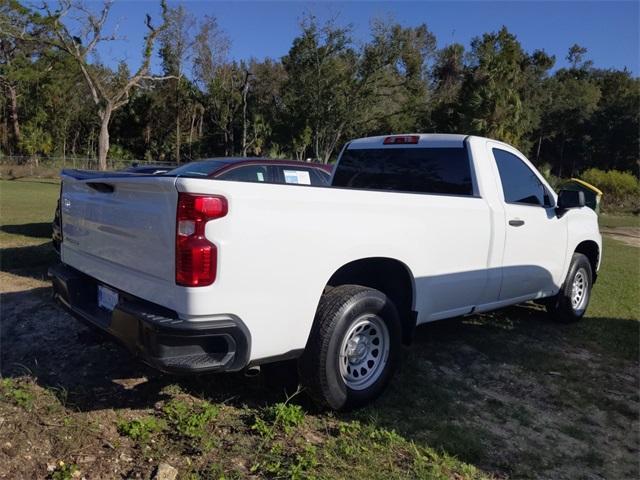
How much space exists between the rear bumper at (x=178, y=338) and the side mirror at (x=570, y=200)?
13.0 ft

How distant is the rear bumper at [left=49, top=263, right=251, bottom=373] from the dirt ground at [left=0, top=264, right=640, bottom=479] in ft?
1.93

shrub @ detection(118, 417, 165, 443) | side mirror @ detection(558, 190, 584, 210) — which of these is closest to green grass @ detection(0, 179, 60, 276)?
shrub @ detection(118, 417, 165, 443)

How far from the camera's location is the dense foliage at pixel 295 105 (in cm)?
3791

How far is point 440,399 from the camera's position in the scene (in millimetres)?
4113

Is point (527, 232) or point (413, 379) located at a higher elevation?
point (527, 232)

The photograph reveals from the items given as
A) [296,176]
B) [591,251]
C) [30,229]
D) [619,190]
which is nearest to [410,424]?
[591,251]

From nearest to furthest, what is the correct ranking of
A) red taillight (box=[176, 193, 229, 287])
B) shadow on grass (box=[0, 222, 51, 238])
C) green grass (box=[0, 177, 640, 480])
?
1. red taillight (box=[176, 193, 229, 287])
2. green grass (box=[0, 177, 640, 480])
3. shadow on grass (box=[0, 222, 51, 238])

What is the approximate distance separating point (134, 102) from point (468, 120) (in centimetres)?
2656

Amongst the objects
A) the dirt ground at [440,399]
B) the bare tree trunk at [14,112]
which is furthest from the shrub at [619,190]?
the bare tree trunk at [14,112]

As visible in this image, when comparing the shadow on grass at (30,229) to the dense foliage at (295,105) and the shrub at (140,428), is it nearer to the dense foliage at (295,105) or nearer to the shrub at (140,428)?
the shrub at (140,428)

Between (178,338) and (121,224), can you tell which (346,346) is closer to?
(178,338)

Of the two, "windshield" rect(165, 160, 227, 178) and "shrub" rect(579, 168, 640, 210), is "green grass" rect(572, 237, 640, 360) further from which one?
"shrub" rect(579, 168, 640, 210)

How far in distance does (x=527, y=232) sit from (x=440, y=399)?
75.9 inches

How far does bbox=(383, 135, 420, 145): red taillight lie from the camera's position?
199 inches
